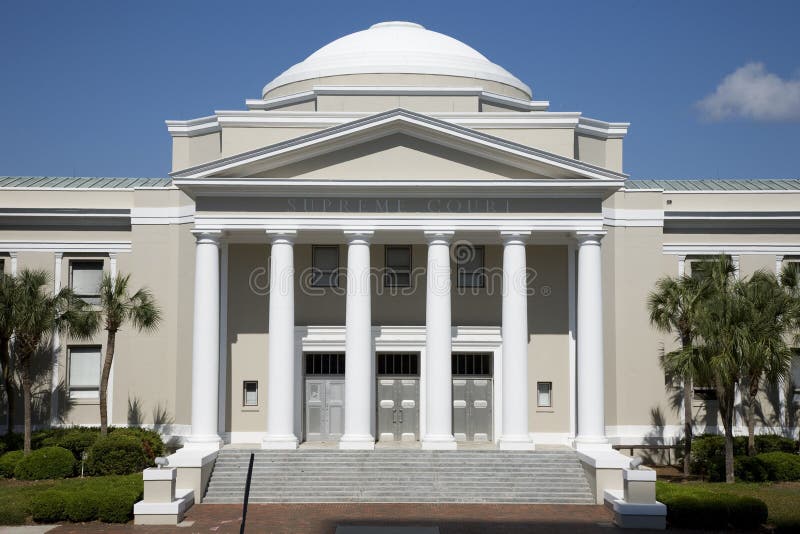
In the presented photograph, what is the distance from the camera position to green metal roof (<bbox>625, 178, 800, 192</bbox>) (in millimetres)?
41688

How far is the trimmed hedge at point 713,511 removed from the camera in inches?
952

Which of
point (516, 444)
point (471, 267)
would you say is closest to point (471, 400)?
point (516, 444)

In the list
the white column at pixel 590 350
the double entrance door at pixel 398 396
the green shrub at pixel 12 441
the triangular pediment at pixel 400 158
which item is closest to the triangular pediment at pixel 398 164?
the triangular pediment at pixel 400 158

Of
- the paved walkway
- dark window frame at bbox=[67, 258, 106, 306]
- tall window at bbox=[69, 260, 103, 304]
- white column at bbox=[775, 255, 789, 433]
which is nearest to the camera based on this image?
the paved walkway

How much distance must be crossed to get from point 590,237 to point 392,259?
7.01 metres

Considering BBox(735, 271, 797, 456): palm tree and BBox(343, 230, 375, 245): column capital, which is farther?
BBox(343, 230, 375, 245): column capital

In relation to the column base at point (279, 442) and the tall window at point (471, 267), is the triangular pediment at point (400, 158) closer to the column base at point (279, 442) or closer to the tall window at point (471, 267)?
the tall window at point (471, 267)

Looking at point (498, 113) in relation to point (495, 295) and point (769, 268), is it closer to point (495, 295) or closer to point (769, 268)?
point (495, 295)

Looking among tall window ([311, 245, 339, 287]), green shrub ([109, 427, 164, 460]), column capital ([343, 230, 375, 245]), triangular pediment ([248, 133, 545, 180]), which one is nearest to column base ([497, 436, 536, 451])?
column capital ([343, 230, 375, 245])

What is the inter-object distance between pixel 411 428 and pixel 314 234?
7473 mm

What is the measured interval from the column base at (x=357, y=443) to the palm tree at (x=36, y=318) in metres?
9.40

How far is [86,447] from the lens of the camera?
32.0 meters

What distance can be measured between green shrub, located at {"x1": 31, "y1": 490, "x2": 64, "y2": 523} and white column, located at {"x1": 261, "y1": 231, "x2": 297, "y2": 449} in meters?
7.09

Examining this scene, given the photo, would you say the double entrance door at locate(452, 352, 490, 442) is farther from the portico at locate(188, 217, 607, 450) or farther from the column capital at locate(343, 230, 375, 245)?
the column capital at locate(343, 230, 375, 245)
